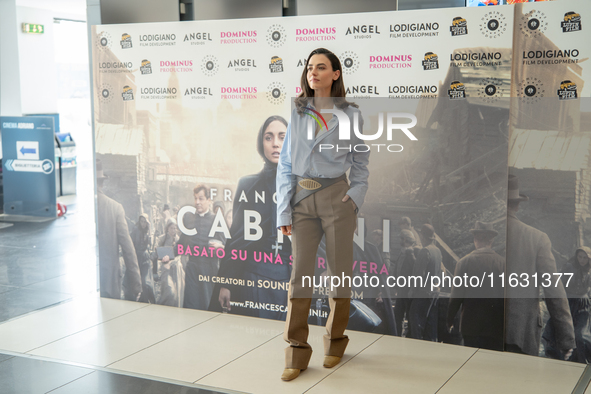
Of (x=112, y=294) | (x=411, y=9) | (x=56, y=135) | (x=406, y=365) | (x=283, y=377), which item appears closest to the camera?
(x=283, y=377)

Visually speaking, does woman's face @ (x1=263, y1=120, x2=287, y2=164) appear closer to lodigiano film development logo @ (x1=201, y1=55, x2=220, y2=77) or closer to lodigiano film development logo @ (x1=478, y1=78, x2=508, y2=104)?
lodigiano film development logo @ (x1=201, y1=55, x2=220, y2=77)

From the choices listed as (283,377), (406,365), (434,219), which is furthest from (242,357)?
(434,219)

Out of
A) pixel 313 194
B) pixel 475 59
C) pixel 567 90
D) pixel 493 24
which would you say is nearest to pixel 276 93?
pixel 313 194

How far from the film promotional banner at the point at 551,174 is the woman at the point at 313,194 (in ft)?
3.01

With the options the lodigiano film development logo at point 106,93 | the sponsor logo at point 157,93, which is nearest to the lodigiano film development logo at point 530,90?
the sponsor logo at point 157,93

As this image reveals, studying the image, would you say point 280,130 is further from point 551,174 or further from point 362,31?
point 551,174

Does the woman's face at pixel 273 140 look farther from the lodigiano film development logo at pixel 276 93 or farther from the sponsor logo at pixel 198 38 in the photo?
the sponsor logo at pixel 198 38

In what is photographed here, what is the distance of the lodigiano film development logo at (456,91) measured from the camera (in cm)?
317

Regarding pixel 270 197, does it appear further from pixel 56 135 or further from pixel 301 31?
pixel 56 135

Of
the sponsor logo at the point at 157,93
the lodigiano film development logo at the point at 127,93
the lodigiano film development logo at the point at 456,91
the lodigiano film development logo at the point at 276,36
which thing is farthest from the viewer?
the lodigiano film development logo at the point at 127,93

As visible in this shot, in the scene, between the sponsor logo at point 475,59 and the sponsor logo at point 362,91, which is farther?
the sponsor logo at point 362,91

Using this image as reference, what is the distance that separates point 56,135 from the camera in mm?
8016

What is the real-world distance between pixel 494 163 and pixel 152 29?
231 centimetres

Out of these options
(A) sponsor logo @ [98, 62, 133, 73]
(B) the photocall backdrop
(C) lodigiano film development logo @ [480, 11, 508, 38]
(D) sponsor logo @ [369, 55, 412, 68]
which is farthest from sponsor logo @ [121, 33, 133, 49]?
(C) lodigiano film development logo @ [480, 11, 508, 38]
